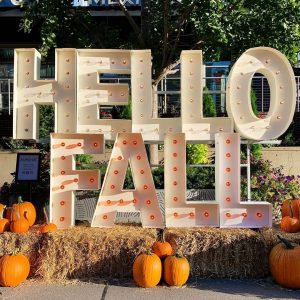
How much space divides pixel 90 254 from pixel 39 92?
1.96 meters

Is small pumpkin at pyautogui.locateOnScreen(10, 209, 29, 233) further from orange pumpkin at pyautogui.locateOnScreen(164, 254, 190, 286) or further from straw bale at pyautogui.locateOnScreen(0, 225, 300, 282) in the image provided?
orange pumpkin at pyautogui.locateOnScreen(164, 254, 190, 286)

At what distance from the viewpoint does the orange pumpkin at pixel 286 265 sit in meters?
4.71

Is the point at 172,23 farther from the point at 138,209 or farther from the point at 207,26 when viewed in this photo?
the point at 138,209

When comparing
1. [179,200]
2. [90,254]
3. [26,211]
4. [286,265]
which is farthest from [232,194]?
[26,211]

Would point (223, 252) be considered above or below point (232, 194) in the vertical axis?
below

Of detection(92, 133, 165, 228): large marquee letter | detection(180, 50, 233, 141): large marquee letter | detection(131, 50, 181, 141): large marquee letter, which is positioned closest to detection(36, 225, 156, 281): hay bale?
detection(92, 133, 165, 228): large marquee letter

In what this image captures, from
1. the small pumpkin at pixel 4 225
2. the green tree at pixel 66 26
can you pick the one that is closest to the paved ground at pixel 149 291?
the small pumpkin at pixel 4 225

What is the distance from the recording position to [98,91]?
5664mm

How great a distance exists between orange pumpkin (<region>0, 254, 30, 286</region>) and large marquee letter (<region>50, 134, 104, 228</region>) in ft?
2.40

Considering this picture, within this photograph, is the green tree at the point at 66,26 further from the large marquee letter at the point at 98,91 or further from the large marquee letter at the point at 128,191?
the large marquee letter at the point at 128,191

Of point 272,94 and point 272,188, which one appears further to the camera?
point 272,188

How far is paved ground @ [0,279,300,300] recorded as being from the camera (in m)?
4.57

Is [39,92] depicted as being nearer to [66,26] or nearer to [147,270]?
[147,270]

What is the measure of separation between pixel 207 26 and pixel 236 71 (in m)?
1.95
